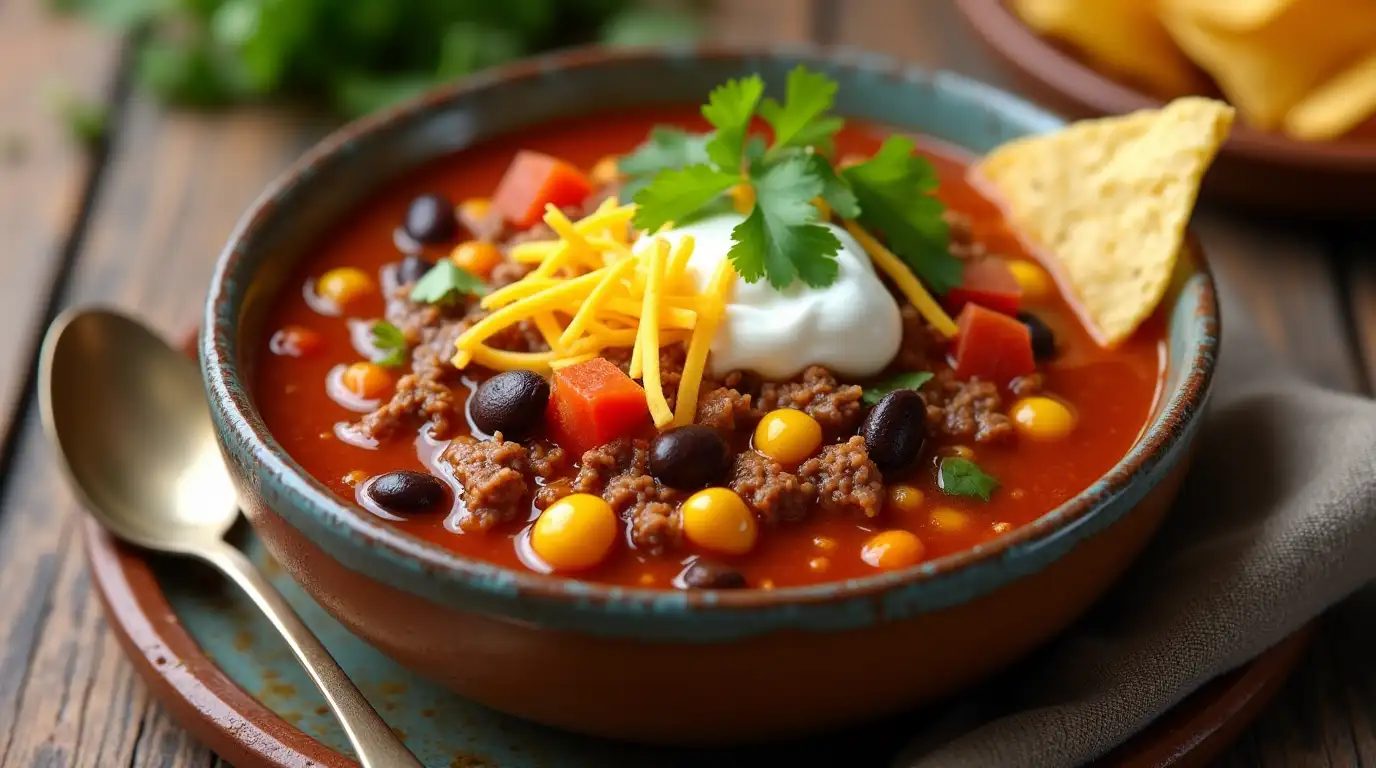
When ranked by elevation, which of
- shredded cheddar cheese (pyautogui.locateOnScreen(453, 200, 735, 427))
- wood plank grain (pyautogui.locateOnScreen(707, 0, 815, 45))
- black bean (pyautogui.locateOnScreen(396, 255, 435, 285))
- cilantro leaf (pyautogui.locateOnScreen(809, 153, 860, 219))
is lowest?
wood plank grain (pyautogui.locateOnScreen(707, 0, 815, 45))

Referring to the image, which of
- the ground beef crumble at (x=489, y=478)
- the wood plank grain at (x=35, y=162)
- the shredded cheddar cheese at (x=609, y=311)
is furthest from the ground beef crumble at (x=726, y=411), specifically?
the wood plank grain at (x=35, y=162)

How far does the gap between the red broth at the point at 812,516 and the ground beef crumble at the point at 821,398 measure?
191 millimetres

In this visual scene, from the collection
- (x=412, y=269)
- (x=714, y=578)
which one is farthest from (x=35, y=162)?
(x=714, y=578)

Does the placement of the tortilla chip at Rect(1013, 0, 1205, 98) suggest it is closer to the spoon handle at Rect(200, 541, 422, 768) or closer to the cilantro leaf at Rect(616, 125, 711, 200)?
the cilantro leaf at Rect(616, 125, 711, 200)

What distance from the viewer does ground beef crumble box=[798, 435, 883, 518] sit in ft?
9.76

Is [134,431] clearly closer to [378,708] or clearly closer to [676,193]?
[378,708]

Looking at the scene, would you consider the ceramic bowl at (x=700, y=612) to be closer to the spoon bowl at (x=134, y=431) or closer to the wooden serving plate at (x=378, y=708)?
the wooden serving plate at (x=378, y=708)

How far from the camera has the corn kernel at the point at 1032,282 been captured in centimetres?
371

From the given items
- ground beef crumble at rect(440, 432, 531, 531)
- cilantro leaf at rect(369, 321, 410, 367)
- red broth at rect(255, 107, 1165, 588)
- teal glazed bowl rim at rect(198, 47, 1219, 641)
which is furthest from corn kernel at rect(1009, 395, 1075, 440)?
cilantro leaf at rect(369, 321, 410, 367)

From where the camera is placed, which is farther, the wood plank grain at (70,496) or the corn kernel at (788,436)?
the wood plank grain at (70,496)

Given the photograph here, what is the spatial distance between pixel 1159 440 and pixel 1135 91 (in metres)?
2.23

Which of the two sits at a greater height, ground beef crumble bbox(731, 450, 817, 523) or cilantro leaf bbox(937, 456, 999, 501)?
ground beef crumble bbox(731, 450, 817, 523)

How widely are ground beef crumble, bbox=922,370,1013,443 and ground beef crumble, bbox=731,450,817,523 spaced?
363 millimetres

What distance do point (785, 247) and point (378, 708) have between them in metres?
1.29
